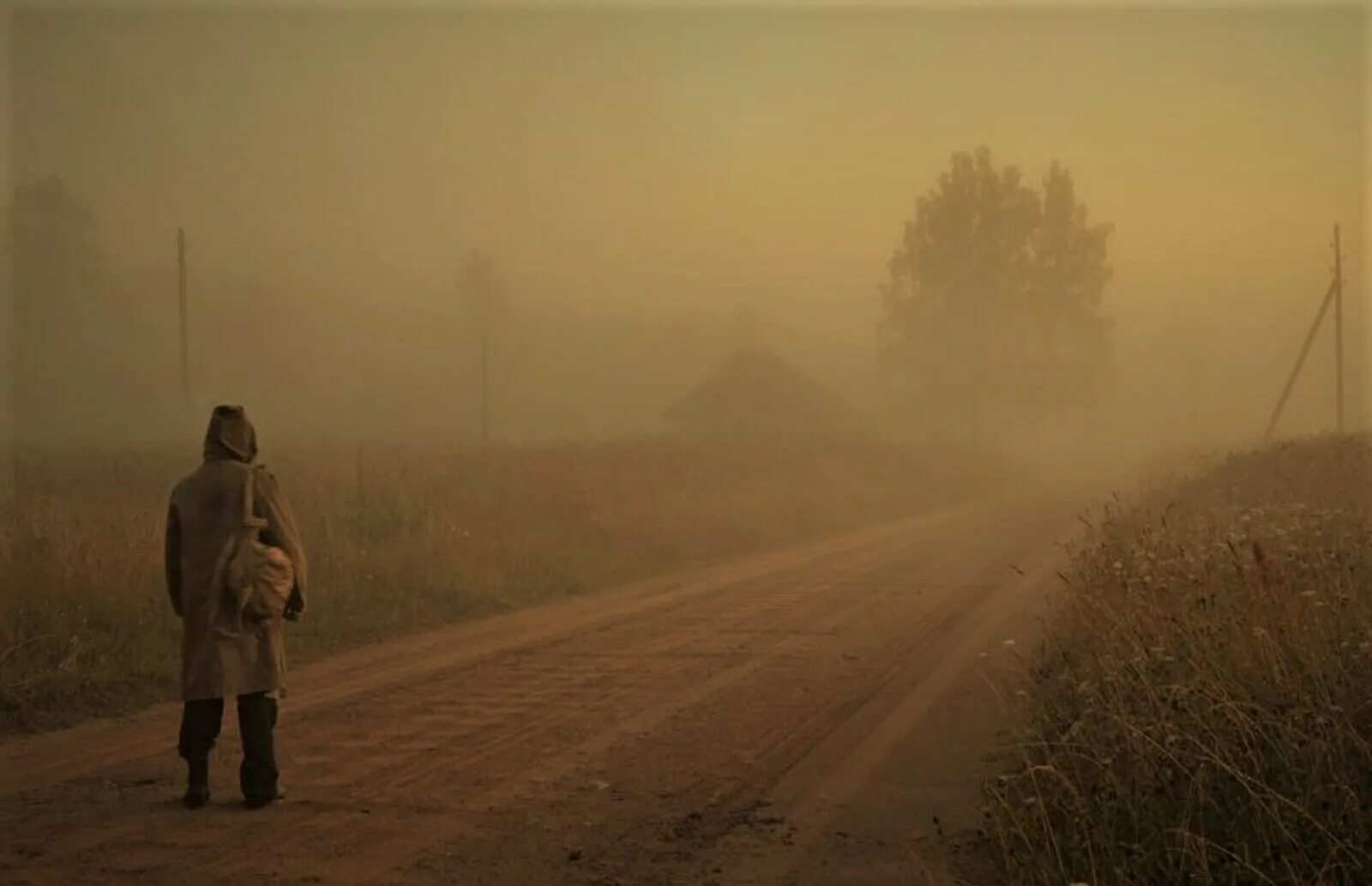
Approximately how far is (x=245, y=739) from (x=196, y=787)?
33 cm

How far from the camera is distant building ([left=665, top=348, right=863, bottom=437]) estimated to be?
176 feet

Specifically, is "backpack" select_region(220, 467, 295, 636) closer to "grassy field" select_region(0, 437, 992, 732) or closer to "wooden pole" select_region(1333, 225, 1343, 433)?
"grassy field" select_region(0, 437, 992, 732)

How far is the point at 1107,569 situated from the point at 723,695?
10.4 feet

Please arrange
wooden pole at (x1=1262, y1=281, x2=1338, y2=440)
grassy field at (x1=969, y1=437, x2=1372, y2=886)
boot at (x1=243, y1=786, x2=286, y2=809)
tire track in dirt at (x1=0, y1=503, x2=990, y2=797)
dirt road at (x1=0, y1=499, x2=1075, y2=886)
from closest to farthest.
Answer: grassy field at (x1=969, y1=437, x2=1372, y2=886) → dirt road at (x1=0, y1=499, x2=1075, y2=886) → boot at (x1=243, y1=786, x2=286, y2=809) → tire track in dirt at (x1=0, y1=503, x2=990, y2=797) → wooden pole at (x1=1262, y1=281, x2=1338, y2=440)

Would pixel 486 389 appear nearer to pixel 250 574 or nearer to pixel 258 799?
pixel 250 574

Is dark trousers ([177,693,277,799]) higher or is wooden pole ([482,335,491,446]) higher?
wooden pole ([482,335,491,446])

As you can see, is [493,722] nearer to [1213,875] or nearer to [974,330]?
[1213,875]

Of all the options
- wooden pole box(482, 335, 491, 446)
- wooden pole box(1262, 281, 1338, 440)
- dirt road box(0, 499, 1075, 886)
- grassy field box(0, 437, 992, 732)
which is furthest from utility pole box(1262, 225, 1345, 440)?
wooden pole box(482, 335, 491, 446)

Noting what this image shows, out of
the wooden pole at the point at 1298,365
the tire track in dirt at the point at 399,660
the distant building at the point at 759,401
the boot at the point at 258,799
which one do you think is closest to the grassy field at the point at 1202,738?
the boot at the point at 258,799

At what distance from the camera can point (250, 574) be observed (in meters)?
6.27

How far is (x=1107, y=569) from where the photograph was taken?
947cm

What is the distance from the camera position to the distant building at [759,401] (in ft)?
176

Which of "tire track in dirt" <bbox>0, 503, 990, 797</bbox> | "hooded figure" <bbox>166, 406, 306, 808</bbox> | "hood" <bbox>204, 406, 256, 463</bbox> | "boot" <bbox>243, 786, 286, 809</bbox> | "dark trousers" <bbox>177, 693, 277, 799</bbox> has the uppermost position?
"hood" <bbox>204, 406, 256, 463</bbox>

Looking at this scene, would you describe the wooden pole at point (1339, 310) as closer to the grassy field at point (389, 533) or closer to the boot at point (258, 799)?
the grassy field at point (389, 533)
